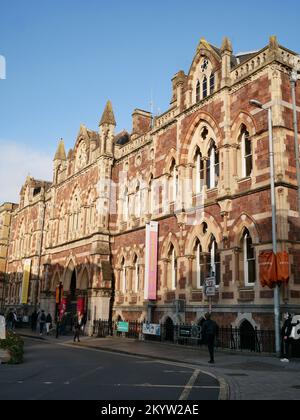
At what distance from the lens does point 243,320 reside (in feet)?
66.3

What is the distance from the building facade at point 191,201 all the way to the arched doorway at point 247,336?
350 millimetres

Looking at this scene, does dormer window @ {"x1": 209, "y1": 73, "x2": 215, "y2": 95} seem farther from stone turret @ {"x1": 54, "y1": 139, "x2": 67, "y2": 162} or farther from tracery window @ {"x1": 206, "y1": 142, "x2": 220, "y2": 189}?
stone turret @ {"x1": 54, "y1": 139, "x2": 67, "y2": 162}

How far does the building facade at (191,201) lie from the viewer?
66.3 feet

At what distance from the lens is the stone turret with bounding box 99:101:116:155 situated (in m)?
34.8

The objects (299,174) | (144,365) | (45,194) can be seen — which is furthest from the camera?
(45,194)


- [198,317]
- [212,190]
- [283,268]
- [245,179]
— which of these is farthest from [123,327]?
[283,268]

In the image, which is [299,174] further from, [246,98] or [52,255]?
[52,255]

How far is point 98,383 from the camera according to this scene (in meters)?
10.9

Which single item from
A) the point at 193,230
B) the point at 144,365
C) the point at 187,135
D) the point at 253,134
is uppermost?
the point at 187,135

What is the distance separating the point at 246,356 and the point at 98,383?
892cm

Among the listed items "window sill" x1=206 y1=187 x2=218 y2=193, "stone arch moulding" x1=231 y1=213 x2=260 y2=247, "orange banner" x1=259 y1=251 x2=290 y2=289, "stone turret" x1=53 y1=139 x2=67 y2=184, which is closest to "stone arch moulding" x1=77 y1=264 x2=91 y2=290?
"stone turret" x1=53 y1=139 x2=67 y2=184

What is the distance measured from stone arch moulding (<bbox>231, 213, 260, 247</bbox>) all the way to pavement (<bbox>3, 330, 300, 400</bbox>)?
492 centimetres

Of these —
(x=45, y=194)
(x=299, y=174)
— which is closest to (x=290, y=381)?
(x=299, y=174)

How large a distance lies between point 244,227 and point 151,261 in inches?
306
